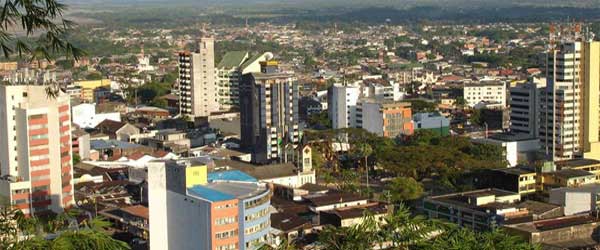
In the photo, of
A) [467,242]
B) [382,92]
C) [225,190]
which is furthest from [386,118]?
[467,242]

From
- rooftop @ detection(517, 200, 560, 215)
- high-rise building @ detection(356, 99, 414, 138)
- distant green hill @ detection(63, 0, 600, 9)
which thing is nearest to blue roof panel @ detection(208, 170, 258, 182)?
rooftop @ detection(517, 200, 560, 215)

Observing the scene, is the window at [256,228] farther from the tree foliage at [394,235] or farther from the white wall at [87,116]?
the white wall at [87,116]

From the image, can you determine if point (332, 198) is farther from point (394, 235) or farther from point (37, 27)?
point (37, 27)

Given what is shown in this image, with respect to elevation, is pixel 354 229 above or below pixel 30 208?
above

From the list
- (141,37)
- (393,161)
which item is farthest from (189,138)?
(141,37)

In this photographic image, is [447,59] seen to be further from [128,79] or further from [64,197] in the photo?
[64,197]

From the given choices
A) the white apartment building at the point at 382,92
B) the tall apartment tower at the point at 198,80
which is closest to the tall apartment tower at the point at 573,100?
the white apartment building at the point at 382,92
